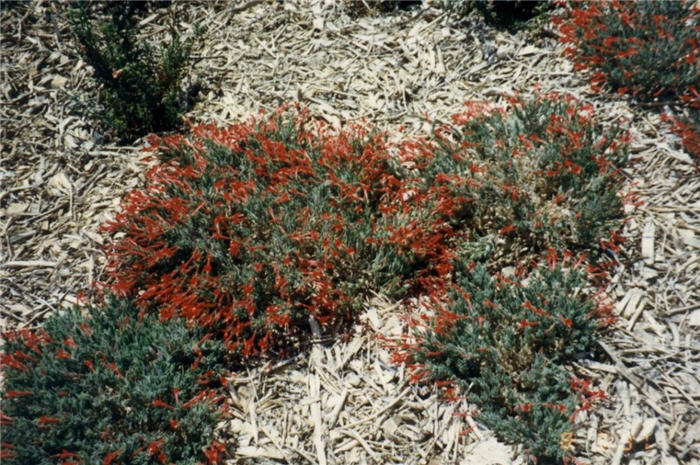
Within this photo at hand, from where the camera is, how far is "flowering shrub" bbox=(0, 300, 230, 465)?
10.6 feet

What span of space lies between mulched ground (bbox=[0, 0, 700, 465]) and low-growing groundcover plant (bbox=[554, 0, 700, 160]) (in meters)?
0.14

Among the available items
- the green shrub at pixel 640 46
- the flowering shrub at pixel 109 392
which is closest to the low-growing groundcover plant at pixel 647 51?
the green shrub at pixel 640 46

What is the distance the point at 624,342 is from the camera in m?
3.44

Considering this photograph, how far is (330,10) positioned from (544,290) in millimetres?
3468

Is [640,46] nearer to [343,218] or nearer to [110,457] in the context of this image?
[343,218]

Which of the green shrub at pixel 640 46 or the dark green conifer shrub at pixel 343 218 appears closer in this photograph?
the dark green conifer shrub at pixel 343 218

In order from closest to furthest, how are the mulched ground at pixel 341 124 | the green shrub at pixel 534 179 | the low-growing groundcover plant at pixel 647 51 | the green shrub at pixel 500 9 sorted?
the mulched ground at pixel 341 124 → the green shrub at pixel 534 179 → the low-growing groundcover plant at pixel 647 51 → the green shrub at pixel 500 9

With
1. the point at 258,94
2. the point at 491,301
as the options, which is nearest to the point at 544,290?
the point at 491,301

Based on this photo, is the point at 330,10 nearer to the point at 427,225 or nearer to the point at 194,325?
the point at 427,225

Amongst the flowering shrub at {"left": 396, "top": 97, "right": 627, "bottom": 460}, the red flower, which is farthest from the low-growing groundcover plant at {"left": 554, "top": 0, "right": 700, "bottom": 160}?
the red flower

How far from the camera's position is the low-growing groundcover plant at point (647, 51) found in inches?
163

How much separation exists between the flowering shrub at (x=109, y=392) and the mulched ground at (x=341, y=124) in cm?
28

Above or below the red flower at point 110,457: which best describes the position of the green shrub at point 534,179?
above

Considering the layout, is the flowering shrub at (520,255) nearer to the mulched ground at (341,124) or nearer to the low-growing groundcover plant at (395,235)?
the low-growing groundcover plant at (395,235)
